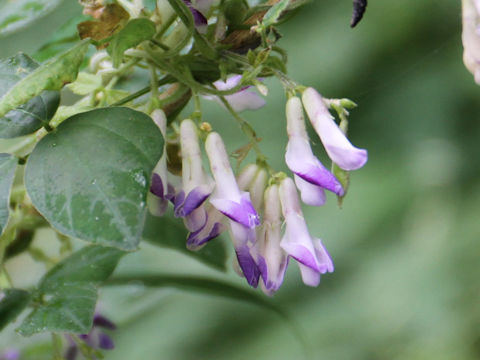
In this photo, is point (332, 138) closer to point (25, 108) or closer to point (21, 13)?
point (25, 108)

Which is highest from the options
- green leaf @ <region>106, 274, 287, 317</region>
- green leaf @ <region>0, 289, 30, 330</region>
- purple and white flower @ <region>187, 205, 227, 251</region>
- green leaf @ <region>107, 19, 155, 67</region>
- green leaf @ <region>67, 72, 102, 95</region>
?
green leaf @ <region>107, 19, 155, 67</region>

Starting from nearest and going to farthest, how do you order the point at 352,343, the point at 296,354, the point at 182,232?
the point at 182,232, the point at 352,343, the point at 296,354

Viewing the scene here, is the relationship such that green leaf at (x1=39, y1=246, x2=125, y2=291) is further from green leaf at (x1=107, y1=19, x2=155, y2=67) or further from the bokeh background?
the bokeh background

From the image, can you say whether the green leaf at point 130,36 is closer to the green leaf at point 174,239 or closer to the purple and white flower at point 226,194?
the purple and white flower at point 226,194

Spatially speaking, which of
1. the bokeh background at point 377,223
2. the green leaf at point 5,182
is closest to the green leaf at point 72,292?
the green leaf at point 5,182

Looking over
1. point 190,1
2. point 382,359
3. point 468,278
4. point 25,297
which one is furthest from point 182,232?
point 468,278

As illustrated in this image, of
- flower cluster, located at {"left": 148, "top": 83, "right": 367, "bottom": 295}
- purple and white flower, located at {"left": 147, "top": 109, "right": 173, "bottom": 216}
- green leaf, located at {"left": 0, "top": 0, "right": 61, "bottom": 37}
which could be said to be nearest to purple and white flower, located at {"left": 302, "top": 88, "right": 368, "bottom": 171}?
flower cluster, located at {"left": 148, "top": 83, "right": 367, "bottom": 295}

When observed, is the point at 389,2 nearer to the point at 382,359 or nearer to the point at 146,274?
the point at 382,359
